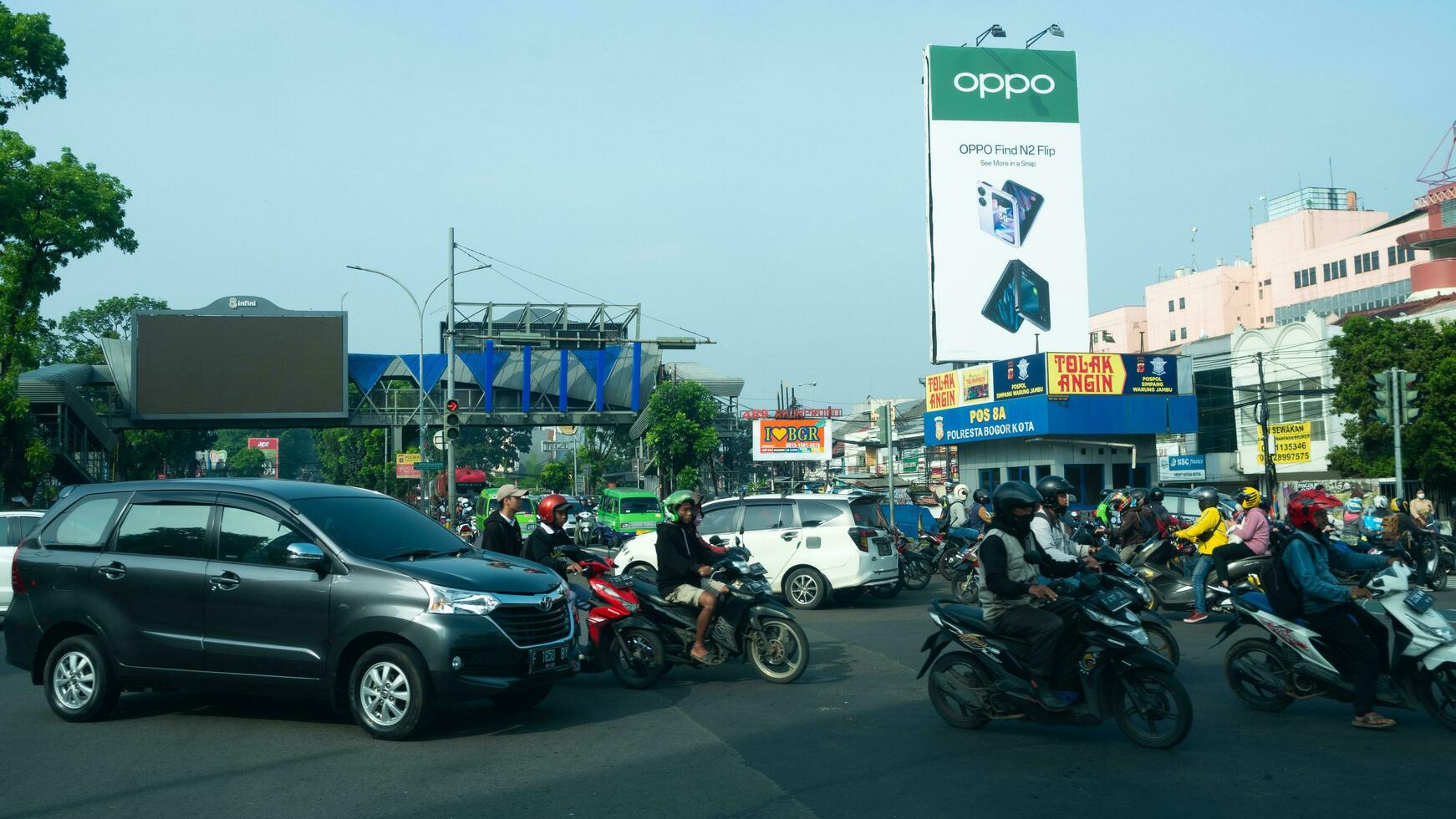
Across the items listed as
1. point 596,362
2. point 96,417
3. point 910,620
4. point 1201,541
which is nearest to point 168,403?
point 96,417

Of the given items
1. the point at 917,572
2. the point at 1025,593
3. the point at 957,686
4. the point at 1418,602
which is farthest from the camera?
the point at 917,572

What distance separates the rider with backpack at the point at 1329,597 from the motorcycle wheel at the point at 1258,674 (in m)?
0.52

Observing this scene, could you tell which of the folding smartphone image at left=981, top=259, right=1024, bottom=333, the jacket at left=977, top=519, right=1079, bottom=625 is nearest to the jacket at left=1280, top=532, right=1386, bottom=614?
the jacket at left=977, top=519, right=1079, bottom=625

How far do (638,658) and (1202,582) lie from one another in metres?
7.27

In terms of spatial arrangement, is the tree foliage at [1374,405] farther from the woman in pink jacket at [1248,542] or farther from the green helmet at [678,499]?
the green helmet at [678,499]

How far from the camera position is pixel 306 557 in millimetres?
7730

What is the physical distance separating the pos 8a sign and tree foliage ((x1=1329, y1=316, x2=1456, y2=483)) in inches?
797

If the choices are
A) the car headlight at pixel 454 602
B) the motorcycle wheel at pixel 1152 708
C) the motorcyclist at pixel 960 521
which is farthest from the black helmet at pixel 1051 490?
the motorcyclist at pixel 960 521

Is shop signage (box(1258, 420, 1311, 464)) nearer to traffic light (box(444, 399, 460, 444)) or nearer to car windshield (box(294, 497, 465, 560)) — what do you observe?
traffic light (box(444, 399, 460, 444))

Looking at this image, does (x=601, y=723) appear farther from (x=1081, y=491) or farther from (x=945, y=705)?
(x=1081, y=491)

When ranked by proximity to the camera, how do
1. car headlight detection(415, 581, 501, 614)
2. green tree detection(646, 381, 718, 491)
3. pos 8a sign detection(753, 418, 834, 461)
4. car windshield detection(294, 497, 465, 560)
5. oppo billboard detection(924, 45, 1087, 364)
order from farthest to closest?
1. green tree detection(646, 381, 718, 491)
2. pos 8a sign detection(753, 418, 834, 461)
3. oppo billboard detection(924, 45, 1087, 364)
4. car windshield detection(294, 497, 465, 560)
5. car headlight detection(415, 581, 501, 614)

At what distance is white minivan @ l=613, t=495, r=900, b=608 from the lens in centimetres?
1608

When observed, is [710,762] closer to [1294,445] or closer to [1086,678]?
[1086,678]

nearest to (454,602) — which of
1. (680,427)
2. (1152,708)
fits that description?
(1152,708)
